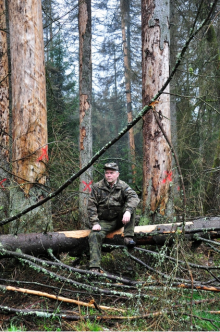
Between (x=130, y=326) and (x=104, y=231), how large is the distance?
6.46ft

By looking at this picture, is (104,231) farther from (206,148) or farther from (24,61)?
(206,148)

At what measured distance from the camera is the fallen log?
14.9 ft

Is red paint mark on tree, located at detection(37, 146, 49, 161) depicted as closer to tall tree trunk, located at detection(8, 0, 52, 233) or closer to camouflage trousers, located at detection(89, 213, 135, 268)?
tall tree trunk, located at detection(8, 0, 52, 233)

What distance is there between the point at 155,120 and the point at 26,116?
2603mm

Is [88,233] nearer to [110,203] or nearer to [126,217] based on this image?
[110,203]

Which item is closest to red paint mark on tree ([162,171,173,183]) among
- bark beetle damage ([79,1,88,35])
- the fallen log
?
the fallen log

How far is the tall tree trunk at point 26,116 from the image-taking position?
4.93 metres

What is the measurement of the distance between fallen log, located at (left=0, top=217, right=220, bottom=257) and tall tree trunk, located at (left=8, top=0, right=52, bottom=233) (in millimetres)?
341

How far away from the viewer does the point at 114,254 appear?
5.81 meters

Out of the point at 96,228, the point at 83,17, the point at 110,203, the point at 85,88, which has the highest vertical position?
the point at 83,17

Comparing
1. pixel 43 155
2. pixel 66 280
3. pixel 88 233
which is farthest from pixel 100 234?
pixel 43 155

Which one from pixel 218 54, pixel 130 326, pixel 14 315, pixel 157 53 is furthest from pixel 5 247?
pixel 218 54

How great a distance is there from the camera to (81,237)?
4.93 m

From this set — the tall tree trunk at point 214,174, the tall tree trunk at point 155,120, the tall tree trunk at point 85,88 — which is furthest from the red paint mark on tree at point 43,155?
the tall tree trunk at point 85,88
